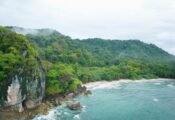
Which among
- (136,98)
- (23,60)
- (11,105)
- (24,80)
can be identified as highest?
(23,60)

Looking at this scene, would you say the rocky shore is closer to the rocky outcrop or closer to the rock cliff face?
the rock cliff face

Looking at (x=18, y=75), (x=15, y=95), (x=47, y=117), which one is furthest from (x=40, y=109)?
(x=18, y=75)

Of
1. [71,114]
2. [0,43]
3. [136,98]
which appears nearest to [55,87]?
[71,114]

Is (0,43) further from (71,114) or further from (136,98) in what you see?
(136,98)

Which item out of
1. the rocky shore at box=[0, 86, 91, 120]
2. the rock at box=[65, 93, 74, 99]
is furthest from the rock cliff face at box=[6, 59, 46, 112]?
the rock at box=[65, 93, 74, 99]

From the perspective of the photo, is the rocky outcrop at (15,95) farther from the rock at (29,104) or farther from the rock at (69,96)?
the rock at (69,96)

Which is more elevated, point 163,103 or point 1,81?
point 1,81
